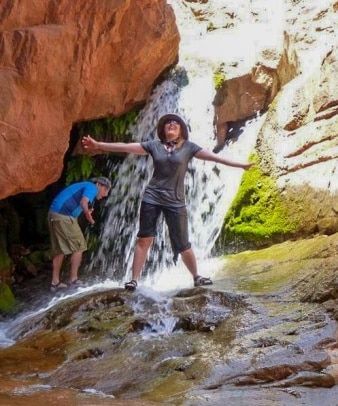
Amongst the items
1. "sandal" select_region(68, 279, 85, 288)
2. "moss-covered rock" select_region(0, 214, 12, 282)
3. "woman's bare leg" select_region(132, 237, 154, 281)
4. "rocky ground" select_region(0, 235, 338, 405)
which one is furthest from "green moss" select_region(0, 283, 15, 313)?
"woman's bare leg" select_region(132, 237, 154, 281)

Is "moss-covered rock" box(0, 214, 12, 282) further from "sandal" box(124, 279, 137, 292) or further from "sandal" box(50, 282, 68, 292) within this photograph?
"sandal" box(124, 279, 137, 292)

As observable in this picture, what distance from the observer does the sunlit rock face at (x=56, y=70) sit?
7.60 meters

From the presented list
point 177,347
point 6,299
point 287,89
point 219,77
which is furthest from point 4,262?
point 177,347

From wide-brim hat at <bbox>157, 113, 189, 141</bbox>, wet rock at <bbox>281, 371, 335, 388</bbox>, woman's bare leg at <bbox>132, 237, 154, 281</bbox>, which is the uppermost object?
wide-brim hat at <bbox>157, 113, 189, 141</bbox>

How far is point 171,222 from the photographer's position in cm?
661

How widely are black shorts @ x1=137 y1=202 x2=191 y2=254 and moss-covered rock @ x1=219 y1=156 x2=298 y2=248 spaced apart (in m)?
1.66

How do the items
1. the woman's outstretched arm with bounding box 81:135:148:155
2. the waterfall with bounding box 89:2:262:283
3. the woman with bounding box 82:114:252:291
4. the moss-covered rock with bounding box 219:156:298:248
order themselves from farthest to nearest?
the waterfall with bounding box 89:2:262:283 → the moss-covered rock with bounding box 219:156:298:248 → the woman with bounding box 82:114:252:291 → the woman's outstretched arm with bounding box 81:135:148:155

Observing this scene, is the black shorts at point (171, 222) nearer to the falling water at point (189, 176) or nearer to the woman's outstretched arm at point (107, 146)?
the woman's outstretched arm at point (107, 146)

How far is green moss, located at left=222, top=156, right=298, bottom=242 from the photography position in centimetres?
782

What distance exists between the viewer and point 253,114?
10.1 metres

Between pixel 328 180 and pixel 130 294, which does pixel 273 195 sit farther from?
pixel 130 294

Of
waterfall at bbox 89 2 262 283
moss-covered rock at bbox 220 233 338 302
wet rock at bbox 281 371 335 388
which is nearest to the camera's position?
wet rock at bbox 281 371 335 388

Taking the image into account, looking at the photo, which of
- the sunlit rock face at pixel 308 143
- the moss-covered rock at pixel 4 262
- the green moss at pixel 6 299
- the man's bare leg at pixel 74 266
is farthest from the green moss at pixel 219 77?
the green moss at pixel 6 299

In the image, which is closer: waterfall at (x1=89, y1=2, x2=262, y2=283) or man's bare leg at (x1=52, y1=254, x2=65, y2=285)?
man's bare leg at (x1=52, y1=254, x2=65, y2=285)
